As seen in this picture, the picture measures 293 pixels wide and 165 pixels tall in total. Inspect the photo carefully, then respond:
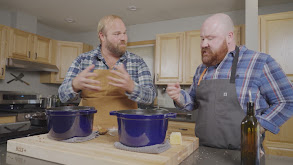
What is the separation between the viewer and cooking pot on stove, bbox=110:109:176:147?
78 centimetres

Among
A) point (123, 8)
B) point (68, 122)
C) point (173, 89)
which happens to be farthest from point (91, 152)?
point (123, 8)

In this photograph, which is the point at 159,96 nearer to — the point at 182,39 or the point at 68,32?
the point at 182,39

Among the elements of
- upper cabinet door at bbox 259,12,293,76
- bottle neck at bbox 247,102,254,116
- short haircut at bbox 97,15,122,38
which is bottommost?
bottle neck at bbox 247,102,254,116

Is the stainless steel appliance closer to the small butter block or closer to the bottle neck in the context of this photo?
the small butter block

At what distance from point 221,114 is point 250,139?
489mm

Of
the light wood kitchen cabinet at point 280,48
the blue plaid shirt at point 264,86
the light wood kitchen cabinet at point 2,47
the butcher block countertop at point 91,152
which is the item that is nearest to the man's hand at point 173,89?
the blue plaid shirt at point 264,86

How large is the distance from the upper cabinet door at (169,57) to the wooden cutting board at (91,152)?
2.55 m

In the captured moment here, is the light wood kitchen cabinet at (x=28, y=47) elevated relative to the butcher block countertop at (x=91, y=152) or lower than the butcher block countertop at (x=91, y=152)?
elevated

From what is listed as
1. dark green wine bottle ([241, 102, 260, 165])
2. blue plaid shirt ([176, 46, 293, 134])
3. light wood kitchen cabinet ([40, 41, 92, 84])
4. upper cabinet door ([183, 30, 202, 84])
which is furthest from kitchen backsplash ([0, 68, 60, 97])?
dark green wine bottle ([241, 102, 260, 165])

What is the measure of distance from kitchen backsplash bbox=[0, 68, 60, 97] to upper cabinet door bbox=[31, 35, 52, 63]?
417 millimetres

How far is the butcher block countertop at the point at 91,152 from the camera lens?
721 millimetres

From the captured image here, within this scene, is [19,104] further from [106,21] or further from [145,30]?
[106,21]

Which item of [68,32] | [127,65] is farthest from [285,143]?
[68,32]

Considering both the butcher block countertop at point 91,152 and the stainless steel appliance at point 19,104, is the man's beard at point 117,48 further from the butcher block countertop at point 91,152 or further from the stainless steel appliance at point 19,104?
the stainless steel appliance at point 19,104
